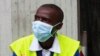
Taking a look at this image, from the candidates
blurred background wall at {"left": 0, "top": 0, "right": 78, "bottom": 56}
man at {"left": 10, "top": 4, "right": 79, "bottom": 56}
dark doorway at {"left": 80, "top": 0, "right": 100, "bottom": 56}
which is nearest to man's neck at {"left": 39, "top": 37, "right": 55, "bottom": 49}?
man at {"left": 10, "top": 4, "right": 79, "bottom": 56}

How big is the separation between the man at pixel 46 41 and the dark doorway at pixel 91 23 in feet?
8.63

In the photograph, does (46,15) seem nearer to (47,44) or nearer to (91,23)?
(47,44)

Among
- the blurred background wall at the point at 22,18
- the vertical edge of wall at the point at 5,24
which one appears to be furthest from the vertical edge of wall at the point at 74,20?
the vertical edge of wall at the point at 5,24

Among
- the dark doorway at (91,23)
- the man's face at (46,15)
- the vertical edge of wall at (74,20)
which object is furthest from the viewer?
the dark doorway at (91,23)

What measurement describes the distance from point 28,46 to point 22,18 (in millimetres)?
2606

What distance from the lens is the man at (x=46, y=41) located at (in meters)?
4.09

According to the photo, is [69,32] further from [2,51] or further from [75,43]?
[75,43]

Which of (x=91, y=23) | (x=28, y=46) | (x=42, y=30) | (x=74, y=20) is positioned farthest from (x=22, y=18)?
(x=28, y=46)

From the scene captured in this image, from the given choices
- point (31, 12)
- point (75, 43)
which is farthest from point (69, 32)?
point (75, 43)

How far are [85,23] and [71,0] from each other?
48 centimetres

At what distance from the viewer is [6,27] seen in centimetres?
674

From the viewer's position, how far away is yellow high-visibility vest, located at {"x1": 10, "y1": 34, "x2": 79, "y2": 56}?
411 cm

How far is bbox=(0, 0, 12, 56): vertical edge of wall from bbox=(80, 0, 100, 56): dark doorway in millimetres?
1111

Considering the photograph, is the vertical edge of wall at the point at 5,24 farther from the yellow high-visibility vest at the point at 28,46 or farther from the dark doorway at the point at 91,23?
the yellow high-visibility vest at the point at 28,46
